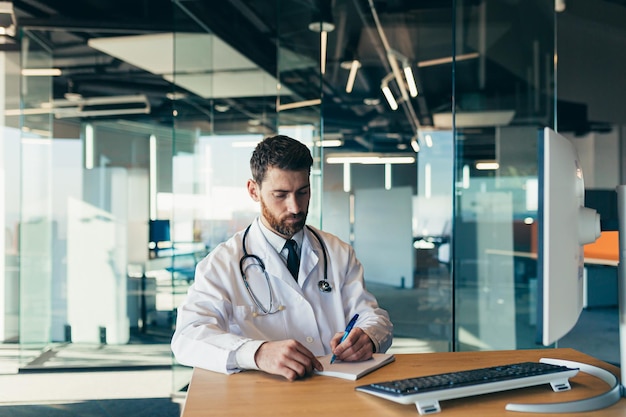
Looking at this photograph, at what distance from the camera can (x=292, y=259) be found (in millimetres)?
2225

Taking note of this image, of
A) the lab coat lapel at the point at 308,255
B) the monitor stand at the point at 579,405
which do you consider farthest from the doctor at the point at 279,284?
the monitor stand at the point at 579,405

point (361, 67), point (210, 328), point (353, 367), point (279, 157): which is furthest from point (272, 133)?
point (353, 367)

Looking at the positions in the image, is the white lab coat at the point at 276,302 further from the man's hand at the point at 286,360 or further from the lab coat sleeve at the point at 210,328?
the man's hand at the point at 286,360

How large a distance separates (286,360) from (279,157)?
2.45 feet

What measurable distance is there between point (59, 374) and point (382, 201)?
304 centimetres

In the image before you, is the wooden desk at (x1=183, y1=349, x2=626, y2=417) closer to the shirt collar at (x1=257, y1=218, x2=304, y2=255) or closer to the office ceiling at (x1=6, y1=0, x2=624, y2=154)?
the shirt collar at (x1=257, y1=218, x2=304, y2=255)

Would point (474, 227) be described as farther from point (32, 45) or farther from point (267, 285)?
point (32, 45)

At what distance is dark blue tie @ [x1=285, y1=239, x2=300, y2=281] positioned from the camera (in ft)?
7.26

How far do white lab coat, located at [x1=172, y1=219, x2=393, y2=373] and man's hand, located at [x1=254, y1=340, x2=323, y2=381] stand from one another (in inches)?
7.1

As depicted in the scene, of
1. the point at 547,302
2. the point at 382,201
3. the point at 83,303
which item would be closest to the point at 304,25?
the point at 382,201

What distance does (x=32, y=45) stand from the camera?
17.1 feet

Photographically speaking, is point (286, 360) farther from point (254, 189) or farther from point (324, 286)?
point (254, 189)

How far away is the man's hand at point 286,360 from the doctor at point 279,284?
0.70 ft

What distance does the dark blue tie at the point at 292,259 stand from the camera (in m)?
2.21
